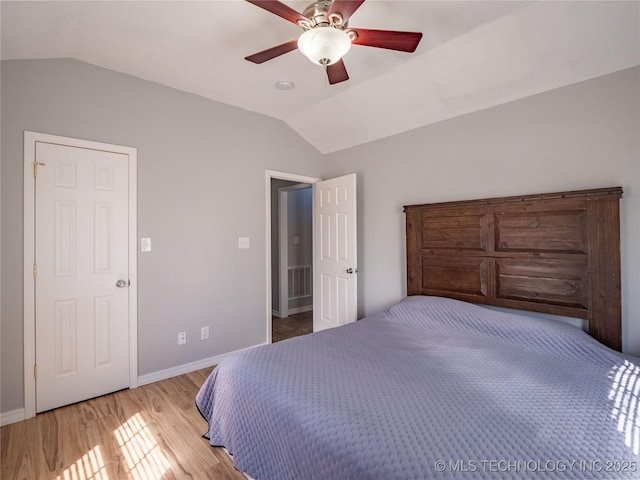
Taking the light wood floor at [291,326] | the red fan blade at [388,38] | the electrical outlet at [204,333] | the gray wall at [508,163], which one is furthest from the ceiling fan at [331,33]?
the light wood floor at [291,326]

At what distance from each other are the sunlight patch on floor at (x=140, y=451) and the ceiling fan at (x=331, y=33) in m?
2.40

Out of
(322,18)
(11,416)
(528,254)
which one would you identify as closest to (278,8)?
(322,18)

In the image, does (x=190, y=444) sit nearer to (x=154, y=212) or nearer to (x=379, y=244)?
(x=154, y=212)

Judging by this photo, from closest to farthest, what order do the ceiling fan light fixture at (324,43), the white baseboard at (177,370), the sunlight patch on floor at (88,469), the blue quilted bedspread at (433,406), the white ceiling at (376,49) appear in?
the blue quilted bedspread at (433,406) < the ceiling fan light fixture at (324,43) < the sunlight patch on floor at (88,469) < the white ceiling at (376,49) < the white baseboard at (177,370)

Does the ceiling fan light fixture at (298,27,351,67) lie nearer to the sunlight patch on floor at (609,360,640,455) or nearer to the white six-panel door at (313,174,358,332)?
the white six-panel door at (313,174,358,332)

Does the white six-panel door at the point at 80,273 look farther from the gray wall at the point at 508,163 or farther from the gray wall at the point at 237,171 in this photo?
the gray wall at the point at 508,163

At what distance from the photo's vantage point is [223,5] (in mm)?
1765

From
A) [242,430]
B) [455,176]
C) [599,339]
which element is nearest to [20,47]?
[242,430]

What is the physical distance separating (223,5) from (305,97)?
136cm

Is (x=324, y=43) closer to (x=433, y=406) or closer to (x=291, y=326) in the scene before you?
(x=433, y=406)

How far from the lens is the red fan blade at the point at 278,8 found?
4.40ft

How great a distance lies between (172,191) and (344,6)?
7.08ft

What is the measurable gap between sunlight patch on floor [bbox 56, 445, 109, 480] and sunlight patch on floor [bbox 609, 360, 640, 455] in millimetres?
2405

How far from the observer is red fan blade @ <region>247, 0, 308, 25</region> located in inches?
52.7
